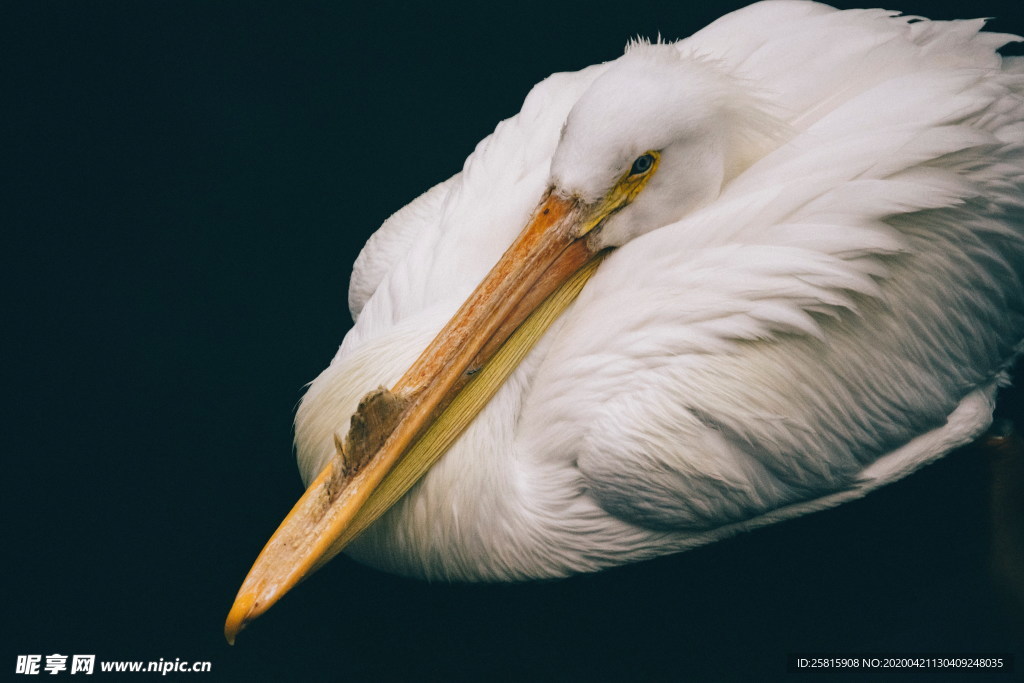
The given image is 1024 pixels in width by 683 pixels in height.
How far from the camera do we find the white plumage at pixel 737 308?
216cm

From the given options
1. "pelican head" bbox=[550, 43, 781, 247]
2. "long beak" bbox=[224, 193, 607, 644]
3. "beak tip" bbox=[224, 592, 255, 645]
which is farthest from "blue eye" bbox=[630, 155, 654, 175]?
"beak tip" bbox=[224, 592, 255, 645]

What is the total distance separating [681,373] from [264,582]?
1004 millimetres

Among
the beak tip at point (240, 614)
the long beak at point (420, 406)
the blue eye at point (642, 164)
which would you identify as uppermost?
the blue eye at point (642, 164)

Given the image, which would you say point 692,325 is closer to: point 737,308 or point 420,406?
point 737,308

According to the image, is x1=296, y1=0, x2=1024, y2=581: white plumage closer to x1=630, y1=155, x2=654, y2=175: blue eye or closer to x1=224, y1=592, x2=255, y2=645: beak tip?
x1=630, y1=155, x2=654, y2=175: blue eye

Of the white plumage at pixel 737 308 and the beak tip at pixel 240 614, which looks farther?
the white plumage at pixel 737 308

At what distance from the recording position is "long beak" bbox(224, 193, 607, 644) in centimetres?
214

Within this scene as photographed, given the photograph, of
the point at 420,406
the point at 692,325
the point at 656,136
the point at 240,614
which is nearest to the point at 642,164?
the point at 656,136

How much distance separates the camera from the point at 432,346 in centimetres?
226

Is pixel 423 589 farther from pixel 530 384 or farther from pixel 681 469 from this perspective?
pixel 681 469

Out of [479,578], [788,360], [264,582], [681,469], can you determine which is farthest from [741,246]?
[264,582]

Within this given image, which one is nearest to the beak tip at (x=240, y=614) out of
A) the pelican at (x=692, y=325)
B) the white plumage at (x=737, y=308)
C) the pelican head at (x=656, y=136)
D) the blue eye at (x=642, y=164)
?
the pelican at (x=692, y=325)

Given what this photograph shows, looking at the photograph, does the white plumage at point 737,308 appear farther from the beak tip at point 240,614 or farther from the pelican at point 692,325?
the beak tip at point 240,614

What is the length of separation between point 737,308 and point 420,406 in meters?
0.73
